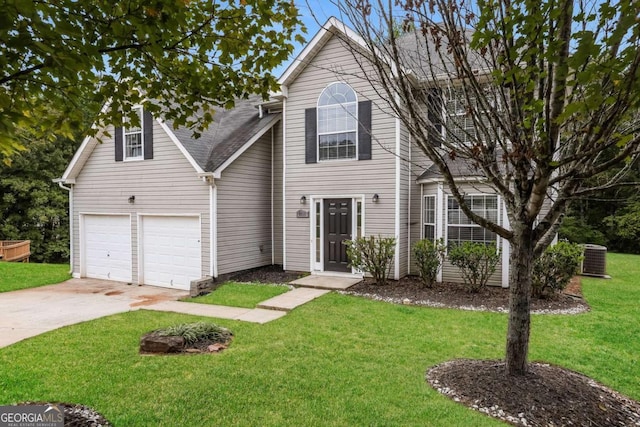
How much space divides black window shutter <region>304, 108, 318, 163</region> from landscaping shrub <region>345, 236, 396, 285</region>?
2.81m

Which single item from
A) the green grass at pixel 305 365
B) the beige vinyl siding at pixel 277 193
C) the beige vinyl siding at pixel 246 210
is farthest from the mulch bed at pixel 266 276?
the green grass at pixel 305 365

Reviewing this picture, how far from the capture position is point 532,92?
127 inches

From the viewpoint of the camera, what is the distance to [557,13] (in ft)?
7.85

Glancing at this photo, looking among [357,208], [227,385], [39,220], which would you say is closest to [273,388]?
[227,385]

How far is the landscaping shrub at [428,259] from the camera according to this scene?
9023mm

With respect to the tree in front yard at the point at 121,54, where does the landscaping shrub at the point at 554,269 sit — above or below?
below

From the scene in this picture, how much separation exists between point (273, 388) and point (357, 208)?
6769mm

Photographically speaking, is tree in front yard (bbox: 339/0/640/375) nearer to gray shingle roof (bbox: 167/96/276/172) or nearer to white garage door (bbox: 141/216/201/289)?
gray shingle roof (bbox: 167/96/276/172)

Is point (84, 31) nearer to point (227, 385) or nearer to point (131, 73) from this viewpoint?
point (131, 73)

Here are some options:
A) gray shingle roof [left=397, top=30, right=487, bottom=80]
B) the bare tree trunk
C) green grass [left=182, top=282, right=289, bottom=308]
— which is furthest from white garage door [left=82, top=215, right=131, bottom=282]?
the bare tree trunk

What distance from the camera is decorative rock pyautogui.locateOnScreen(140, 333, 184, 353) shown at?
16.9ft

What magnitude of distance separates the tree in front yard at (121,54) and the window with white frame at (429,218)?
24.0 ft

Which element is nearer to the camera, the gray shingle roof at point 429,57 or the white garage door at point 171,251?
the gray shingle roof at point 429,57

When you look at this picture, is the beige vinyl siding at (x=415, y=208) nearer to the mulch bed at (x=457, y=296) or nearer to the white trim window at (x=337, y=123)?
the mulch bed at (x=457, y=296)
